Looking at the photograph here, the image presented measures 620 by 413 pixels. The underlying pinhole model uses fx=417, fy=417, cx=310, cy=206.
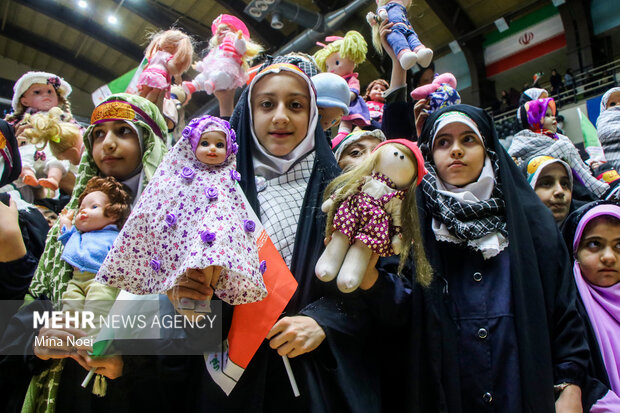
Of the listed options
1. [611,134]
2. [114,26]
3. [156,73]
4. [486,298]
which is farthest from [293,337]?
[114,26]

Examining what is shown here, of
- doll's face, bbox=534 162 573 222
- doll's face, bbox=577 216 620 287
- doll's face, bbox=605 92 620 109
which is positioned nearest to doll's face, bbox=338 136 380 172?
doll's face, bbox=577 216 620 287

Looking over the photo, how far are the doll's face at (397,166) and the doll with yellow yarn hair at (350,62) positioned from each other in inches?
65.0

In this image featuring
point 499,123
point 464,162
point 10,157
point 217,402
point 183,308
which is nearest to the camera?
Result: point 183,308

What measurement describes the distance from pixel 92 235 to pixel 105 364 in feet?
1.69

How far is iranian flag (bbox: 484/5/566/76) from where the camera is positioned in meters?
11.7

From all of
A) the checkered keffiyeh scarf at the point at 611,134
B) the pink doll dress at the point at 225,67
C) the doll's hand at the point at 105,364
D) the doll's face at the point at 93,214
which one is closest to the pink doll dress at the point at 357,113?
the pink doll dress at the point at 225,67

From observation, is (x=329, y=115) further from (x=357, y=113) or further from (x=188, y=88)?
(x=188, y=88)

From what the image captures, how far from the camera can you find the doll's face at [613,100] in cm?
396

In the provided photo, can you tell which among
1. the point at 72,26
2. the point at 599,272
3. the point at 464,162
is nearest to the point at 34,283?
the point at 464,162

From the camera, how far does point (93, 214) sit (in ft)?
5.39

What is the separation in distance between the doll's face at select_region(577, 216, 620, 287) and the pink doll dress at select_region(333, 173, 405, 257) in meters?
1.21

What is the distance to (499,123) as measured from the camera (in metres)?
11.4

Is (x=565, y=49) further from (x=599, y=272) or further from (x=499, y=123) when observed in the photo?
(x=599, y=272)

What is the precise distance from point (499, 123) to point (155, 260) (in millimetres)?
11891
